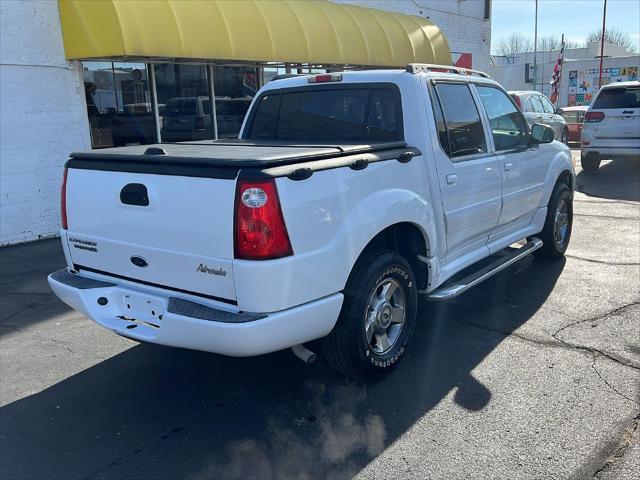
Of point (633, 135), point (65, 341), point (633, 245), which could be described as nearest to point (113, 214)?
point (65, 341)

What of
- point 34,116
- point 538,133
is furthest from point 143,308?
point 34,116

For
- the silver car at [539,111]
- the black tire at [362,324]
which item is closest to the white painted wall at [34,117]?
the black tire at [362,324]

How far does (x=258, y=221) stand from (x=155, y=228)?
0.72 m

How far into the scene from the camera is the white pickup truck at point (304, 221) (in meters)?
3.14

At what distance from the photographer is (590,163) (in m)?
14.3

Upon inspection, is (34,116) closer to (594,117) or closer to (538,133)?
(538,133)

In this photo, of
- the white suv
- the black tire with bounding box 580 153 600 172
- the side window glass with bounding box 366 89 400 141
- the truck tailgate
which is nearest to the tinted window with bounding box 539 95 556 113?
the black tire with bounding box 580 153 600 172

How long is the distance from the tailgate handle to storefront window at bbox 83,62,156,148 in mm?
6838

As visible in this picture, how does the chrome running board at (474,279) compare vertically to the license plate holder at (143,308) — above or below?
below

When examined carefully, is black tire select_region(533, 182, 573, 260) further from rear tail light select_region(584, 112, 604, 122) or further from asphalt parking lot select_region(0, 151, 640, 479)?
rear tail light select_region(584, 112, 604, 122)

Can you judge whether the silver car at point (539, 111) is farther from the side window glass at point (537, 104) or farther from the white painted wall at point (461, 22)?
the white painted wall at point (461, 22)

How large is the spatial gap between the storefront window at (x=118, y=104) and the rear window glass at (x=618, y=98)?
973cm

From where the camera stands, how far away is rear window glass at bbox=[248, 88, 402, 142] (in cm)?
449

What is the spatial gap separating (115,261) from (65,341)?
1645mm
